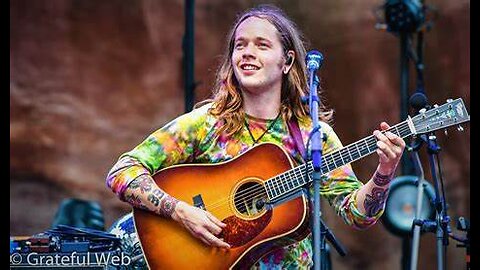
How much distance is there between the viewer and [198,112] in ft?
14.6

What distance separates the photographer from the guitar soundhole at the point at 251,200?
13.9ft

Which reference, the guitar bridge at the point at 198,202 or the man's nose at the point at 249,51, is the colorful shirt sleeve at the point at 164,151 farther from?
the man's nose at the point at 249,51

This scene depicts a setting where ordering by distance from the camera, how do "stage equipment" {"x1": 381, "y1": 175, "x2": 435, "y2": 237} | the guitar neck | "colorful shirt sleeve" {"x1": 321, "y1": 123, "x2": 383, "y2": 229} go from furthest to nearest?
"stage equipment" {"x1": 381, "y1": 175, "x2": 435, "y2": 237} < "colorful shirt sleeve" {"x1": 321, "y1": 123, "x2": 383, "y2": 229} < the guitar neck

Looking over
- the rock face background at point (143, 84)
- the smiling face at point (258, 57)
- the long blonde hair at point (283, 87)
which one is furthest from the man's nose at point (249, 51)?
the rock face background at point (143, 84)

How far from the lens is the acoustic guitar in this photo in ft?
13.6

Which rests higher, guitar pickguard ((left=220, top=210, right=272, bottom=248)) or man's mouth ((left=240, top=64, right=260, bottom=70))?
man's mouth ((left=240, top=64, right=260, bottom=70))

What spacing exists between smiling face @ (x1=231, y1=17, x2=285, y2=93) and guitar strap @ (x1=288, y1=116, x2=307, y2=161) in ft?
0.57

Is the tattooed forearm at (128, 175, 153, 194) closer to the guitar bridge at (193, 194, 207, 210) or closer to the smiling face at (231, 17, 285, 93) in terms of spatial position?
the guitar bridge at (193, 194, 207, 210)

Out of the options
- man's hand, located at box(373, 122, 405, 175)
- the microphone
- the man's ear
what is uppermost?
the man's ear

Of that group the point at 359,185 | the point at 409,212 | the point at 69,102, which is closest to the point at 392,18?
the point at 409,212

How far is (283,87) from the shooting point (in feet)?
14.7

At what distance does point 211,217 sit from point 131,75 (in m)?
4.31

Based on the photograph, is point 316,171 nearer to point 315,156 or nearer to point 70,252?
point 315,156

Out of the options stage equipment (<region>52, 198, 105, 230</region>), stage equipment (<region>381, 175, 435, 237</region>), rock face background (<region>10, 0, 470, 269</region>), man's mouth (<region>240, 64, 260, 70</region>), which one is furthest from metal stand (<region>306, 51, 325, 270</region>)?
rock face background (<region>10, 0, 470, 269</region>)
